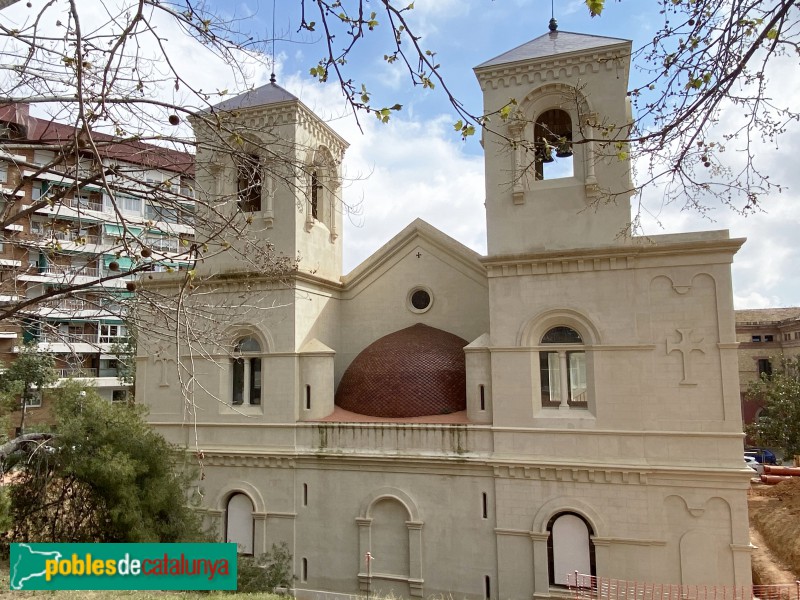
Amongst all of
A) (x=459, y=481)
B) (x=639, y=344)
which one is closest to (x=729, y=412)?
(x=639, y=344)

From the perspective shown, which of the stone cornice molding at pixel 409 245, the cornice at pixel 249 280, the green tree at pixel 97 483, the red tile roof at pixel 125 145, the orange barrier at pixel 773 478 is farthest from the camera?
the orange barrier at pixel 773 478

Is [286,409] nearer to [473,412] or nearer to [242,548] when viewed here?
[242,548]

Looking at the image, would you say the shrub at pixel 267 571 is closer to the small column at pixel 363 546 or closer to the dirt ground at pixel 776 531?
the small column at pixel 363 546

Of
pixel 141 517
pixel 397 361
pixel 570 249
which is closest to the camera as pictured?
pixel 141 517

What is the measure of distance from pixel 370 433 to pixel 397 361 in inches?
82.4

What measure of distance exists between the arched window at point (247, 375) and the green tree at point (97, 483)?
9.59 feet

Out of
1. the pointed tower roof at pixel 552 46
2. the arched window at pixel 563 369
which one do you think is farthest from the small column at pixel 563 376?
the pointed tower roof at pixel 552 46

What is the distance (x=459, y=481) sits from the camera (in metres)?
12.9

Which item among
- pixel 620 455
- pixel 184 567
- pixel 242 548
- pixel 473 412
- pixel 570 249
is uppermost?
pixel 570 249

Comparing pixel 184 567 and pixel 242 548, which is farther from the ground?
pixel 184 567

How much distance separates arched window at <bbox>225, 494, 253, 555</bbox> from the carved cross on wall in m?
10.8

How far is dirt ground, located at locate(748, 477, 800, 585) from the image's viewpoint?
1648 cm

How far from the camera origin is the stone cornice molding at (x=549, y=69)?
12881mm

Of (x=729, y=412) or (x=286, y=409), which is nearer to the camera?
(x=729, y=412)
